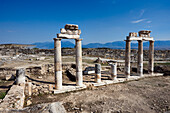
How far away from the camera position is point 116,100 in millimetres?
7496

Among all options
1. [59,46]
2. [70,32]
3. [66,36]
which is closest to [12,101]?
[59,46]

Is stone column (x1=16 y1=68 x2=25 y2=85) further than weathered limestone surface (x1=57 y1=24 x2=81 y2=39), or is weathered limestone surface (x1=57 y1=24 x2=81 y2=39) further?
weathered limestone surface (x1=57 y1=24 x2=81 y2=39)

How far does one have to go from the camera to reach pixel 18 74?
28.8 feet

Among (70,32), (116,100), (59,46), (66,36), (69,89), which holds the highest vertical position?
(70,32)

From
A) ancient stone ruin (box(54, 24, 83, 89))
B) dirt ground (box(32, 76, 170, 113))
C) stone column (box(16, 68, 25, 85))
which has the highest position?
ancient stone ruin (box(54, 24, 83, 89))

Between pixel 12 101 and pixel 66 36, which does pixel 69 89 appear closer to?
pixel 12 101

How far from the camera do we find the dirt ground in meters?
6.45

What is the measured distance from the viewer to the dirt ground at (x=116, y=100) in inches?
254

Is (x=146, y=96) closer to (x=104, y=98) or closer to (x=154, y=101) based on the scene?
(x=154, y=101)

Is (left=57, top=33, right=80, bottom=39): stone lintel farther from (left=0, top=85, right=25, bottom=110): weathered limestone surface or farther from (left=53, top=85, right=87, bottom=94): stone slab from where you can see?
(left=0, top=85, right=25, bottom=110): weathered limestone surface

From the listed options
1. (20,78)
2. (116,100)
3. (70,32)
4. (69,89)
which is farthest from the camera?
(70,32)

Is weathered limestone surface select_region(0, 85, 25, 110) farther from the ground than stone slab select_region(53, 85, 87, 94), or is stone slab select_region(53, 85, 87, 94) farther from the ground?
weathered limestone surface select_region(0, 85, 25, 110)

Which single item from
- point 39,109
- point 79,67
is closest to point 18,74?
point 79,67

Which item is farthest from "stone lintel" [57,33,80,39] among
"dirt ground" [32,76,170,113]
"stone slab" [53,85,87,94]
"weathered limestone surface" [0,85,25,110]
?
"weathered limestone surface" [0,85,25,110]
